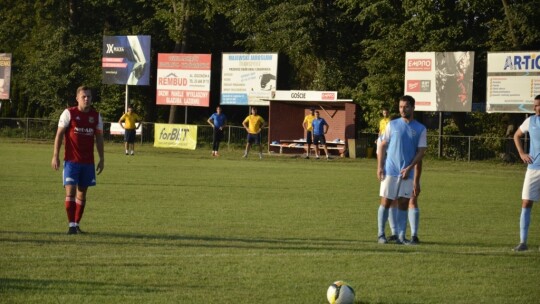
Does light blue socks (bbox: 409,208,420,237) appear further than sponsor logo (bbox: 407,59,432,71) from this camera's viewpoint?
No

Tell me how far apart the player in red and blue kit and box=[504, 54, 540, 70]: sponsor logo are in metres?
25.7

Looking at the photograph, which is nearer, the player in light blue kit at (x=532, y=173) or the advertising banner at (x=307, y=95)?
the player in light blue kit at (x=532, y=173)

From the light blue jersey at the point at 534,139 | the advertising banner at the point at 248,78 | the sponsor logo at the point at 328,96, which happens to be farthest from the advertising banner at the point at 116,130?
the light blue jersey at the point at 534,139

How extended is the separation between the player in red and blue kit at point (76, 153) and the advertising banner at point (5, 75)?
3828cm

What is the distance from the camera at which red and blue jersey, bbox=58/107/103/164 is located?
13.3 meters

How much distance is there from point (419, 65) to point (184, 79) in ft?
39.9

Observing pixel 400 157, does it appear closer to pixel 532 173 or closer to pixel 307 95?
pixel 532 173

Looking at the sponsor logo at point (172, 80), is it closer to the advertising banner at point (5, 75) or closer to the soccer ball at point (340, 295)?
the advertising banner at point (5, 75)

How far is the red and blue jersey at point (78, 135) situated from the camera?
1326 cm

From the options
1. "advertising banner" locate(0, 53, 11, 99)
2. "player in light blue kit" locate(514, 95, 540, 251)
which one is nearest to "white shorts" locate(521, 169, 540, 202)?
"player in light blue kit" locate(514, 95, 540, 251)

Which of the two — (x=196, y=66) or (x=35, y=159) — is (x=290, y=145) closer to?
(x=196, y=66)

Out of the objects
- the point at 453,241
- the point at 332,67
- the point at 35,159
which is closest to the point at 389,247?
the point at 453,241

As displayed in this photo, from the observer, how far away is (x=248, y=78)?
144 ft

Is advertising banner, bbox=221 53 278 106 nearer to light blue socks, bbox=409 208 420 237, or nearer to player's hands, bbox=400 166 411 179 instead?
light blue socks, bbox=409 208 420 237
